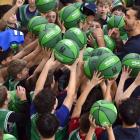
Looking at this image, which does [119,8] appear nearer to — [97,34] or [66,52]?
[97,34]

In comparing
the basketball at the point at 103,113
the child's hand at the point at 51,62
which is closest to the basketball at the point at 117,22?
the child's hand at the point at 51,62

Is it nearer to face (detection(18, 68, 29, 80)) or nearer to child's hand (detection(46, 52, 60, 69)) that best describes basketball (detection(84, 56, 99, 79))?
child's hand (detection(46, 52, 60, 69))

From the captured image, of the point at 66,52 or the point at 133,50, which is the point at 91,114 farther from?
the point at 133,50

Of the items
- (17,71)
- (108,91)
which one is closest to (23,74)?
(17,71)

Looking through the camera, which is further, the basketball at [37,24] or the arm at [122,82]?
the basketball at [37,24]

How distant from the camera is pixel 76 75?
6.07 meters

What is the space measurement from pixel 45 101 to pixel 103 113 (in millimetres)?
677

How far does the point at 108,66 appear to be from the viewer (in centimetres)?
566

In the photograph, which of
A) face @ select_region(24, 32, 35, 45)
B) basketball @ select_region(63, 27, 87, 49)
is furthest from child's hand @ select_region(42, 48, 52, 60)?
face @ select_region(24, 32, 35, 45)

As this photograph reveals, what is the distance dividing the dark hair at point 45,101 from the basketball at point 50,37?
118 centimetres

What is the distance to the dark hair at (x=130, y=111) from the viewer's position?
500 centimetres

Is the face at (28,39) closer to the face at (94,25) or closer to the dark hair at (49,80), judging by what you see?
the face at (94,25)

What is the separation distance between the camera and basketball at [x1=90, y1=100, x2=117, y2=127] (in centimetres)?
495

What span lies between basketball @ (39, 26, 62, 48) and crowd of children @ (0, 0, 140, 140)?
135 millimetres
